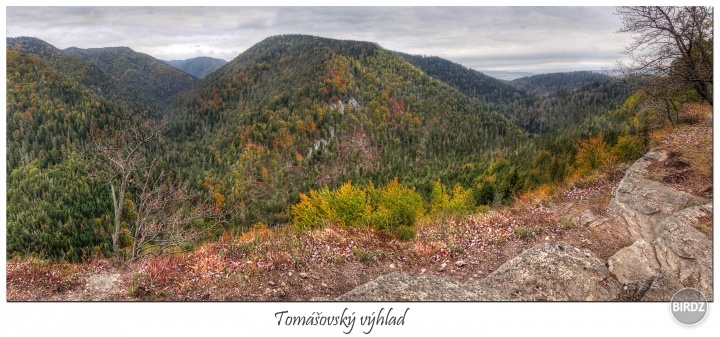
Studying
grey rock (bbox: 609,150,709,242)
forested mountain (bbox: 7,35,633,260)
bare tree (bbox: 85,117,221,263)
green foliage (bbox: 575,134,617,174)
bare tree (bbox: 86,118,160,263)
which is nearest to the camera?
grey rock (bbox: 609,150,709,242)

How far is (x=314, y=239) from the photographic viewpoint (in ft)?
28.7

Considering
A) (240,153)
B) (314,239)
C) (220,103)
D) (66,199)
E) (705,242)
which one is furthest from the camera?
(220,103)

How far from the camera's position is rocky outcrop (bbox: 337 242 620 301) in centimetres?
673

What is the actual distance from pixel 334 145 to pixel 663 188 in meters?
108

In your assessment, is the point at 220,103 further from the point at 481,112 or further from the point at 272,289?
the point at 272,289

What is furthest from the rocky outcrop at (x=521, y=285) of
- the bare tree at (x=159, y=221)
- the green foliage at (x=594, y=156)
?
the green foliage at (x=594, y=156)

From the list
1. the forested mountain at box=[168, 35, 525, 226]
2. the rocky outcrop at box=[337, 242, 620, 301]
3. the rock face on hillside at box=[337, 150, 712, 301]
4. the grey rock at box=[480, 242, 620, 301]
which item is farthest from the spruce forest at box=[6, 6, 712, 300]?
the grey rock at box=[480, 242, 620, 301]

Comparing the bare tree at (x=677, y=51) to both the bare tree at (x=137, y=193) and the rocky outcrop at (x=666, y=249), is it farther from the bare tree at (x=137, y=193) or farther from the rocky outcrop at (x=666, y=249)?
the bare tree at (x=137, y=193)

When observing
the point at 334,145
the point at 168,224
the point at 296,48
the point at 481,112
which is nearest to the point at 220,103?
the point at 334,145

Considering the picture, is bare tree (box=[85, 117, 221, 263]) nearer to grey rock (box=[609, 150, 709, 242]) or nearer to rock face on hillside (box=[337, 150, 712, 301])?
rock face on hillside (box=[337, 150, 712, 301])

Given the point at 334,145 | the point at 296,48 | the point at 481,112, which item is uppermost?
the point at 296,48

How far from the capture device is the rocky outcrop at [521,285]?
6.73 m

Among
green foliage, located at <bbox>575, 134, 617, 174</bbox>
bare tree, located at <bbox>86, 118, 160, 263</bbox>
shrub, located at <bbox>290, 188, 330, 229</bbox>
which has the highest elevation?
Answer: bare tree, located at <bbox>86, 118, 160, 263</bbox>

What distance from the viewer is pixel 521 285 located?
6.87 meters
